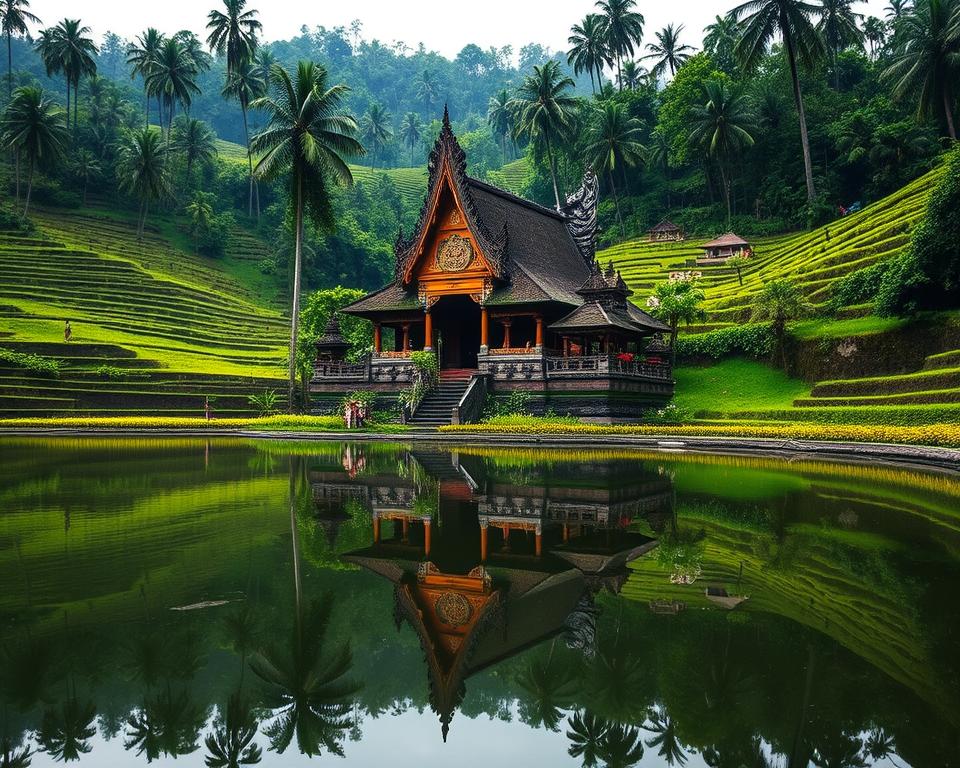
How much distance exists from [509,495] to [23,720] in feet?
32.1

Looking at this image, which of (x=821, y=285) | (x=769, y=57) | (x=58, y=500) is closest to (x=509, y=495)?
(x=58, y=500)

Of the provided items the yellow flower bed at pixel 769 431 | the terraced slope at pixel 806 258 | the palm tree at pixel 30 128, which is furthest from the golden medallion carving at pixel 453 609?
the palm tree at pixel 30 128

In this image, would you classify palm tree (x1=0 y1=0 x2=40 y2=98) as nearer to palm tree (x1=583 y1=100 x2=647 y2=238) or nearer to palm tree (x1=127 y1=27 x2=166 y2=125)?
palm tree (x1=127 y1=27 x2=166 y2=125)

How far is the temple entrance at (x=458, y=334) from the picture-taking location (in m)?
40.8

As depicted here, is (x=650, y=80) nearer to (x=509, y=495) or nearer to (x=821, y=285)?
(x=821, y=285)

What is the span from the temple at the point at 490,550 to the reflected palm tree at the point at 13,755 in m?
2.11

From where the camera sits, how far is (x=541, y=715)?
185 inches

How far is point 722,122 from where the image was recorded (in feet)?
225

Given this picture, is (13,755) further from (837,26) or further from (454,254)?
(837,26)

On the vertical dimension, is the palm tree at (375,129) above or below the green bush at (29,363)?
above

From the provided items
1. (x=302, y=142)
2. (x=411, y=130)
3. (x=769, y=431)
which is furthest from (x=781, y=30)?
(x=411, y=130)

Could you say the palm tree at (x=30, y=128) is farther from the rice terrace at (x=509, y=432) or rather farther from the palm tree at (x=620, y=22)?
the palm tree at (x=620, y=22)

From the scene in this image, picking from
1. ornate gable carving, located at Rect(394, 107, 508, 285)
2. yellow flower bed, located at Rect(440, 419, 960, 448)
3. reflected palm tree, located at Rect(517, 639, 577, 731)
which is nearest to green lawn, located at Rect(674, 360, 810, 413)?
yellow flower bed, located at Rect(440, 419, 960, 448)

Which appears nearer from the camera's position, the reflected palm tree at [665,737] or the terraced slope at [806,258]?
the reflected palm tree at [665,737]
